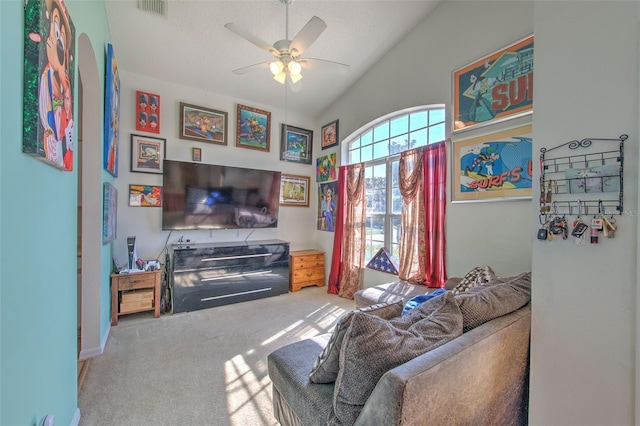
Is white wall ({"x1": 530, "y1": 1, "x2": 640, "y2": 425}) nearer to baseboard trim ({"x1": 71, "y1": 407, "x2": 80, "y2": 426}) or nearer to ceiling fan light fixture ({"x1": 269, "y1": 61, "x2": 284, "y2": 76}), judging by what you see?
ceiling fan light fixture ({"x1": 269, "y1": 61, "x2": 284, "y2": 76})

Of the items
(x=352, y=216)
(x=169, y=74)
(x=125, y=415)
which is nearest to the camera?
(x=125, y=415)

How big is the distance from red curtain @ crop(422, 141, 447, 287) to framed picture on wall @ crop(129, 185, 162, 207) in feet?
11.3

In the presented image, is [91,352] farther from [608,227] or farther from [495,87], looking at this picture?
[495,87]

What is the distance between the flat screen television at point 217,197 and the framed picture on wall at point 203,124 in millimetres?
512

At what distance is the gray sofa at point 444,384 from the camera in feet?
2.70

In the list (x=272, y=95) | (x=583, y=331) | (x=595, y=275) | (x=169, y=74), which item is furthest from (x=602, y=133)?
(x=169, y=74)

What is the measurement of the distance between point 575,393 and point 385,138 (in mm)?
3182

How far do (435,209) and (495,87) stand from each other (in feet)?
4.15

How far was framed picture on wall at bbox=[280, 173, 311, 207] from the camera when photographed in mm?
4598

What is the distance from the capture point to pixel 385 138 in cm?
369

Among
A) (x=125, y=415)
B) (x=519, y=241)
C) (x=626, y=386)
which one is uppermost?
(x=519, y=241)

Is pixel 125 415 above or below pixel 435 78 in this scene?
below

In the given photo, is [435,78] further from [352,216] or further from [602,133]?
[602,133]

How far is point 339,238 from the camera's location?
165 inches
